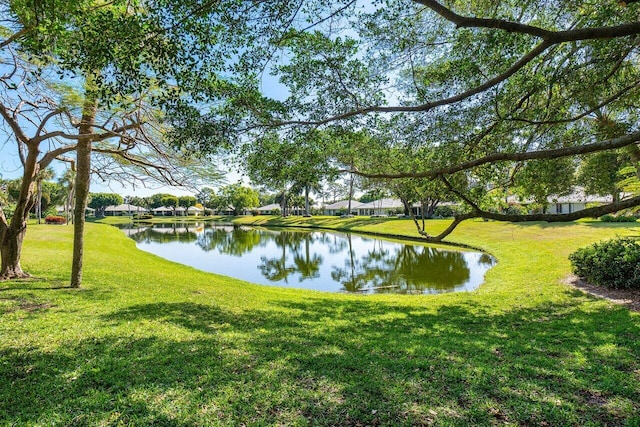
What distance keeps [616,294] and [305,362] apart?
336 inches

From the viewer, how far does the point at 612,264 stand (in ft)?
28.4

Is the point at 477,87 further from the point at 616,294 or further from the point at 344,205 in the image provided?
the point at 344,205

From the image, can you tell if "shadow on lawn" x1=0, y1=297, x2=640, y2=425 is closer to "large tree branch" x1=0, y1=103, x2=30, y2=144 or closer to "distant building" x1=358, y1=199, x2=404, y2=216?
"large tree branch" x1=0, y1=103, x2=30, y2=144

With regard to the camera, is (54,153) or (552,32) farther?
(54,153)

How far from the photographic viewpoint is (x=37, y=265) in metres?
10.9

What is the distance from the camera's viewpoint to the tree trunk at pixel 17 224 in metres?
7.89

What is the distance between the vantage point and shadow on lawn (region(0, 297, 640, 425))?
3008 mm

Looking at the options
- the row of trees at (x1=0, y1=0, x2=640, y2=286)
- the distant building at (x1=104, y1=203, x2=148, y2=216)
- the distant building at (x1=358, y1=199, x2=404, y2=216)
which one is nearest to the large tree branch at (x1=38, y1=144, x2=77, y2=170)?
the row of trees at (x1=0, y1=0, x2=640, y2=286)

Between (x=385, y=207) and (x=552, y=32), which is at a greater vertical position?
(x=552, y=32)

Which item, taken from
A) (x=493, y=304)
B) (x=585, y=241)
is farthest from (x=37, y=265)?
(x=585, y=241)

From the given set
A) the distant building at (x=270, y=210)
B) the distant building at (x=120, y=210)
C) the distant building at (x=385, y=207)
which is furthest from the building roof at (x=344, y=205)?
the distant building at (x=120, y=210)

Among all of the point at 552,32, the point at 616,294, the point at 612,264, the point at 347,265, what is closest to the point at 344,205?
the point at 347,265

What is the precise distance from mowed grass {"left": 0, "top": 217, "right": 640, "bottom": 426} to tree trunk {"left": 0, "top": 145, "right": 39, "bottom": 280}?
96 cm

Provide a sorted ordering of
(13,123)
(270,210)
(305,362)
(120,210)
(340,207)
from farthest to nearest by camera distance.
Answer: (270,210) < (120,210) < (340,207) < (13,123) < (305,362)
